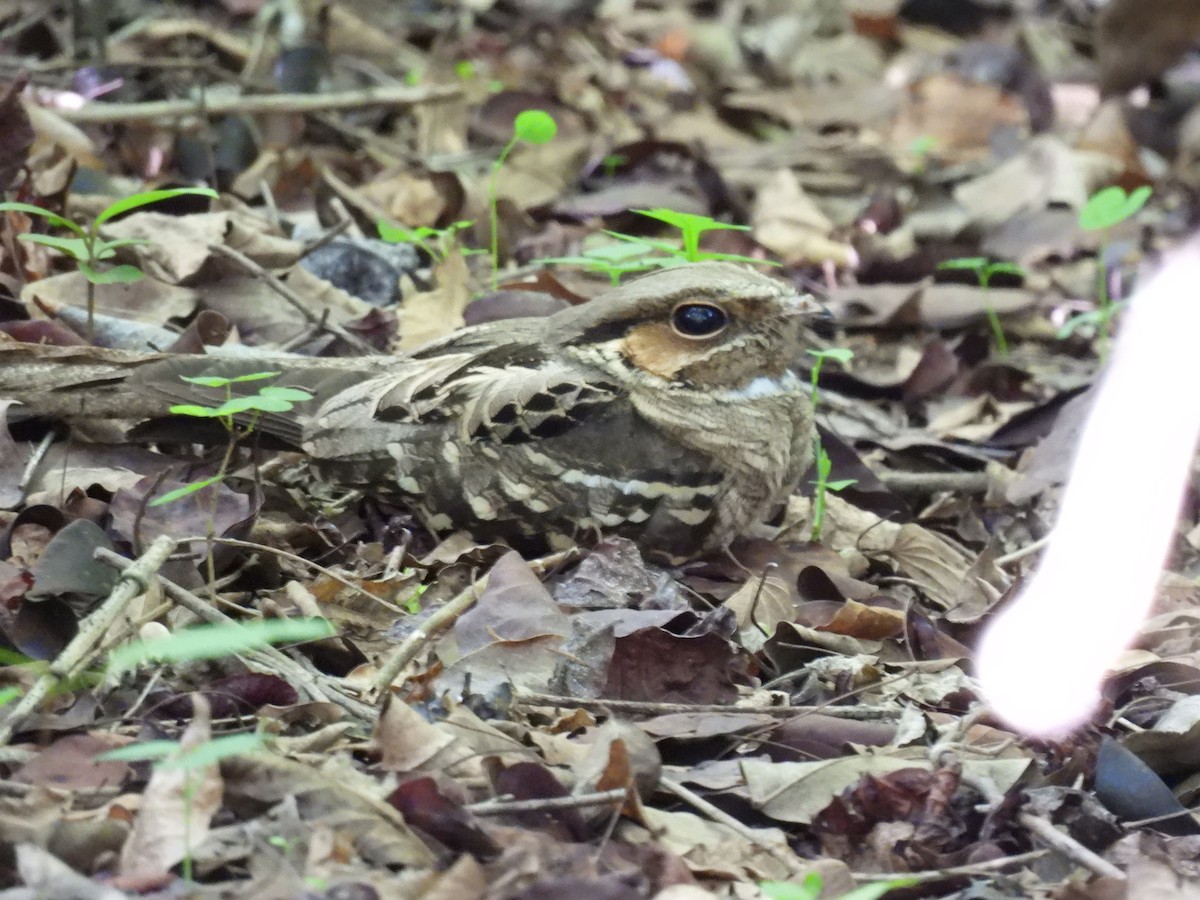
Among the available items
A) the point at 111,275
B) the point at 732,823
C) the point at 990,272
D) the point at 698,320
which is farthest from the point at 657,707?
the point at 990,272

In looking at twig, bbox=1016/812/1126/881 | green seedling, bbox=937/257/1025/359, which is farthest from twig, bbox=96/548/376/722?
green seedling, bbox=937/257/1025/359

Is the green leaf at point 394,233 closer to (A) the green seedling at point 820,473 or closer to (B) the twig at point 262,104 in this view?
(B) the twig at point 262,104

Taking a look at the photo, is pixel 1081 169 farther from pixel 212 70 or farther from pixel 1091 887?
pixel 1091 887

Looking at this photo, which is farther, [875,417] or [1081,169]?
[1081,169]

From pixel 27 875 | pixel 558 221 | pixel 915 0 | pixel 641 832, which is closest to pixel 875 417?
pixel 558 221

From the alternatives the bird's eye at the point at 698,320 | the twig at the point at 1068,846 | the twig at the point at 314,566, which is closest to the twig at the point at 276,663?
the twig at the point at 314,566

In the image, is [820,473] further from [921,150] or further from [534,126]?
[921,150]

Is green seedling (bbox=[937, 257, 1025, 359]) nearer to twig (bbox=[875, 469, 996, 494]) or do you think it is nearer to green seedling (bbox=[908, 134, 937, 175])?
twig (bbox=[875, 469, 996, 494])
